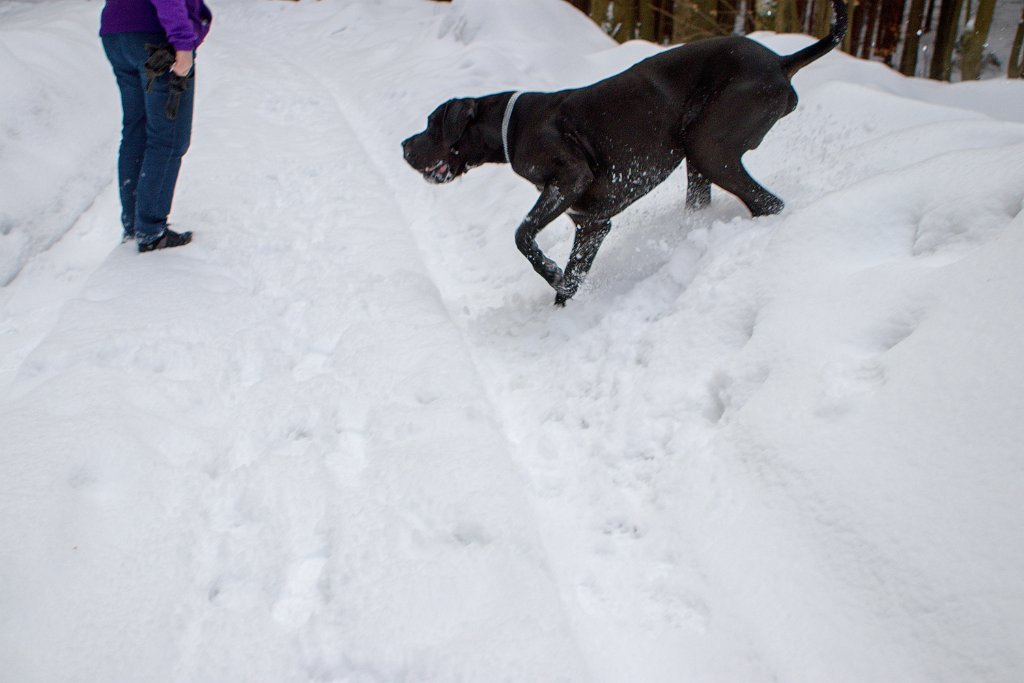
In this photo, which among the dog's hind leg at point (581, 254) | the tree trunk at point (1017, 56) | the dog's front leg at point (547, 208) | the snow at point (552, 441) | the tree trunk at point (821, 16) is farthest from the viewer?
the tree trunk at point (1017, 56)

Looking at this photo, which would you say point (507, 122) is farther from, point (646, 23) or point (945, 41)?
point (945, 41)

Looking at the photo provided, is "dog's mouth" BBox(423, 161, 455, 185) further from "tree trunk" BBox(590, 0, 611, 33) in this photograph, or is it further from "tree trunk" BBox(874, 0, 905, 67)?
"tree trunk" BBox(874, 0, 905, 67)

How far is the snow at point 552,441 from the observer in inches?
68.1

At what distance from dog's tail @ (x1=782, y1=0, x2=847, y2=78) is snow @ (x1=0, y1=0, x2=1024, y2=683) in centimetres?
59

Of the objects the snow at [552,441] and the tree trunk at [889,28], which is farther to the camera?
the tree trunk at [889,28]

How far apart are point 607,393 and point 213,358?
6.05 ft

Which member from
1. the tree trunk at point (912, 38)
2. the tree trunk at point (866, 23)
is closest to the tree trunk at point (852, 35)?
the tree trunk at point (866, 23)

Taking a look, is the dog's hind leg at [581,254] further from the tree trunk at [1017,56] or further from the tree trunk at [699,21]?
the tree trunk at [1017,56]

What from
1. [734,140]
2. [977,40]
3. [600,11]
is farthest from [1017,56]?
[734,140]

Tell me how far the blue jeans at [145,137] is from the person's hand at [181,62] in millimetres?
112

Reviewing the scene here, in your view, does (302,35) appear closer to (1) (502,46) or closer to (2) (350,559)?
(1) (502,46)

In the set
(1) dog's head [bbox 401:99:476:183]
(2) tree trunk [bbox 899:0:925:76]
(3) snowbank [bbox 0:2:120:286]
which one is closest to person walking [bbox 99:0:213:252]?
(3) snowbank [bbox 0:2:120:286]

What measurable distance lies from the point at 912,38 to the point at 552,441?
15593mm

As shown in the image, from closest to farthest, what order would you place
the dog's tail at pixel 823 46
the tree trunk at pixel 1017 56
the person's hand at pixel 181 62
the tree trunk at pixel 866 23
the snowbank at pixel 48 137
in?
the dog's tail at pixel 823 46 < the person's hand at pixel 181 62 < the snowbank at pixel 48 137 < the tree trunk at pixel 1017 56 < the tree trunk at pixel 866 23
